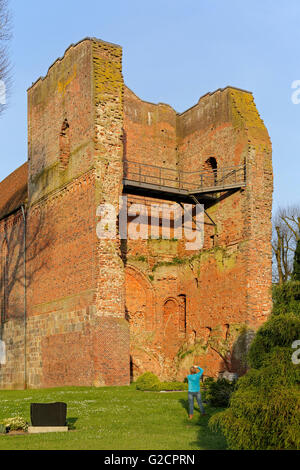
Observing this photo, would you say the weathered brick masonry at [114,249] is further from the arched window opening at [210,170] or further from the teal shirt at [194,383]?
the teal shirt at [194,383]

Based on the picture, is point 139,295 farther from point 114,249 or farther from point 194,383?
point 194,383

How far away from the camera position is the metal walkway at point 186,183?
23094mm

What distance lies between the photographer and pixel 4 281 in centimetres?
2831

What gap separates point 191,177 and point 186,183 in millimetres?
1660

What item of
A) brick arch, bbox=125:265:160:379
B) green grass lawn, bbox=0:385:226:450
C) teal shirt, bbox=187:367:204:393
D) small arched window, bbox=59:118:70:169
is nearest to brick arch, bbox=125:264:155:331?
brick arch, bbox=125:265:160:379

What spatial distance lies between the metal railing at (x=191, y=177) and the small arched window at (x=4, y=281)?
7.03 meters

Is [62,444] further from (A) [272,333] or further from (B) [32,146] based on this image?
(B) [32,146]

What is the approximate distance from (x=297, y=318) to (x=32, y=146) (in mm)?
19423

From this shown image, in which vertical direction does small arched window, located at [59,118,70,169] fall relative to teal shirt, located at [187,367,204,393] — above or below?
above

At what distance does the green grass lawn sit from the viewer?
10156 millimetres

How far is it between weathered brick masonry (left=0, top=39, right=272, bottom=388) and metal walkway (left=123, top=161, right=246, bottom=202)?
403 mm

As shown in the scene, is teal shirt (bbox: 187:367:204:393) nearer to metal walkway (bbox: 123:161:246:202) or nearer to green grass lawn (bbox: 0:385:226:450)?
green grass lawn (bbox: 0:385:226:450)

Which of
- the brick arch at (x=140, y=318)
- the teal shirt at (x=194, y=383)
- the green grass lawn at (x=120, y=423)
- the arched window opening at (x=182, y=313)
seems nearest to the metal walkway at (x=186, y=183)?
the brick arch at (x=140, y=318)
